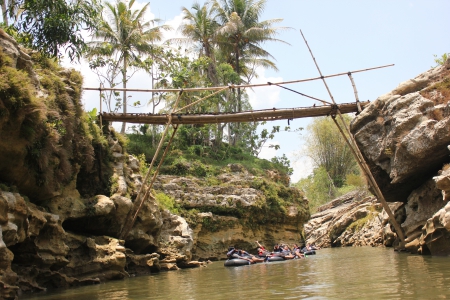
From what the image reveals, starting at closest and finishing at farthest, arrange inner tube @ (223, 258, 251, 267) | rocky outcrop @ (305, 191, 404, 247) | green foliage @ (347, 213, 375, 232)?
1. inner tube @ (223, 258, 251, 267)
2. rocky outcrop @ (305, 191, 404, 247)
3. green foliage @ (347, 213, 375, 232)

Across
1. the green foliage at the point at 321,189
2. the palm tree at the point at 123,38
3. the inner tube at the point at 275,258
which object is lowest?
the inner tube at the point at 275,258

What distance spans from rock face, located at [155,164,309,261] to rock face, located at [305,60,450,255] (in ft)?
27.7

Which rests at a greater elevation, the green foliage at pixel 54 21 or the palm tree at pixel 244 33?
the palm tree at pixel 244 33

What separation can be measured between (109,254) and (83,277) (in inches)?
40.0

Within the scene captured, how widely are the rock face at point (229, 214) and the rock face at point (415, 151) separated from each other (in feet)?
27.7

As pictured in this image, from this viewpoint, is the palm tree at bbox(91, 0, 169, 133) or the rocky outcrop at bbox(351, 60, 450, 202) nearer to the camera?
the rocky outcrop at bbox(351, 60, 450, 202)

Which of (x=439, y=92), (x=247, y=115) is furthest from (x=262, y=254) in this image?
(x=439, y=92)

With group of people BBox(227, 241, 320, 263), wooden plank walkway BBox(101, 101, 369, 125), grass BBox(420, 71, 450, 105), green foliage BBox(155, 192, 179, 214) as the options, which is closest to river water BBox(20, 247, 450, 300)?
group of people BBox(227, 241, 320, 263)

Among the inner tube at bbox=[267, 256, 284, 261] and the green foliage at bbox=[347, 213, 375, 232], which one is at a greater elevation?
the green foliage at bbox=[347, 213, 375, 232]

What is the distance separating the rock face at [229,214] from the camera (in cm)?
2295

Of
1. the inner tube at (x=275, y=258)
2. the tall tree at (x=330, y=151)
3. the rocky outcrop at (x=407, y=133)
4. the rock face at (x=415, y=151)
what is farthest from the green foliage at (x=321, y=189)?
→ the rocky outcrop at (x=407, y=133)

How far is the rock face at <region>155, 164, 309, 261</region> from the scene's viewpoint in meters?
23.0

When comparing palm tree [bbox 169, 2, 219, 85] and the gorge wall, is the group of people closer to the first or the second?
the gorge wall

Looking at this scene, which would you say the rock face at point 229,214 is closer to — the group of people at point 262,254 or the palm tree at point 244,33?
the group of people at point 262,254
